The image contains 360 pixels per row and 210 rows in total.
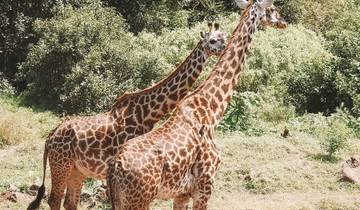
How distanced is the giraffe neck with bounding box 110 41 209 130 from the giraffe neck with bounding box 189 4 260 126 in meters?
0.61

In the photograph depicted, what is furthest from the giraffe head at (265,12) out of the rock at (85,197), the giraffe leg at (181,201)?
the rock at (85,197)

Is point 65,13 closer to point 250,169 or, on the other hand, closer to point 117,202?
point 250,169

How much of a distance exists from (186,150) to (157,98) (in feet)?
4.66

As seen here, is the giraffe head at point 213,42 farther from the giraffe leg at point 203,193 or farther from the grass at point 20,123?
the grass at point 20,123

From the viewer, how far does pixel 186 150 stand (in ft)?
23.9

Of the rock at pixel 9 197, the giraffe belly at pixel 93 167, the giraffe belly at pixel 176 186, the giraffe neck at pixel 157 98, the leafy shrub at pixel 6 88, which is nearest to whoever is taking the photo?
the giraffe belly at pixel 176 186

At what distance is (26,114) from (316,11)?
10.7 m

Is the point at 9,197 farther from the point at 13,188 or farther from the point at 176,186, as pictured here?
the point at 176,186

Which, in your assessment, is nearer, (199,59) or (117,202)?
(117,202)

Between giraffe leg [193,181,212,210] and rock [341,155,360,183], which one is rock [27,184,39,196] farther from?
rock [341,155,360,183]

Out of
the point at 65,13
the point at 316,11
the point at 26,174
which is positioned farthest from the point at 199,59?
the point at 316,11

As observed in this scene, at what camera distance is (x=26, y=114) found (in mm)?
15898

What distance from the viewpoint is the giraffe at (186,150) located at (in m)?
6.73

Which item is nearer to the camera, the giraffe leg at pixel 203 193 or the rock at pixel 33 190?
the giraffe leg at pixel 203 193
